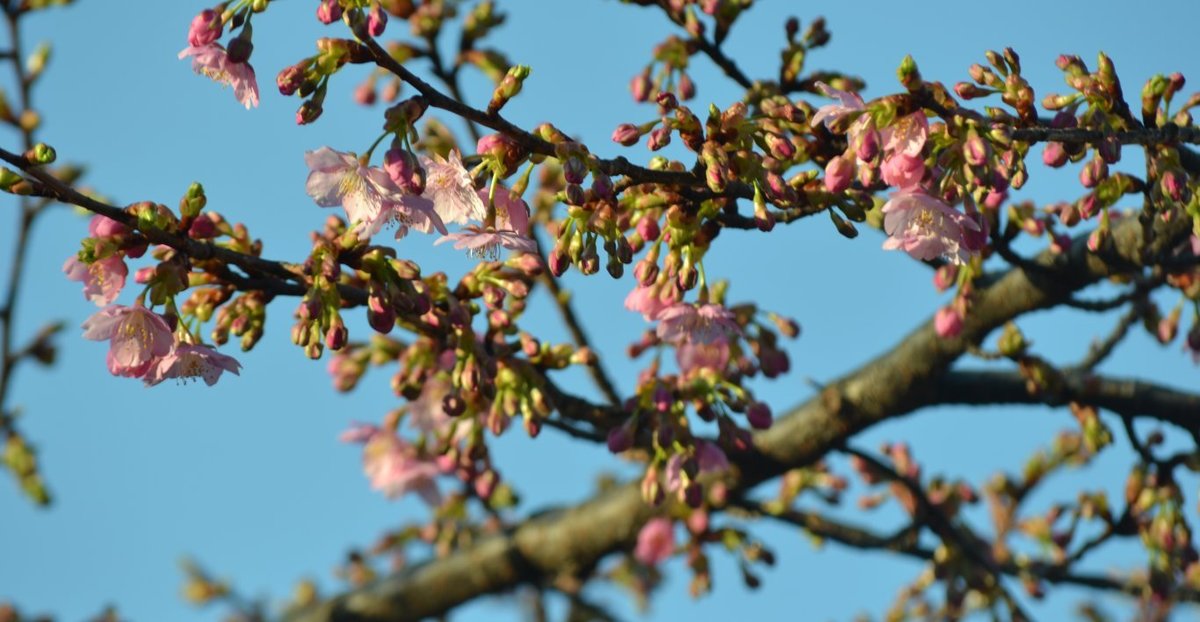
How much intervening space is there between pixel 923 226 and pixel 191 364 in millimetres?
1378

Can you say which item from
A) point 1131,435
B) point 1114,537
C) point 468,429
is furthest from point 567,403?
point 1114,537

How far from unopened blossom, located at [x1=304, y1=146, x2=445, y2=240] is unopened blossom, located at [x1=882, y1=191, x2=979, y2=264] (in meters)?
0.83

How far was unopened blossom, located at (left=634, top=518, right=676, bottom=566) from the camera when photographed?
4.28 meters

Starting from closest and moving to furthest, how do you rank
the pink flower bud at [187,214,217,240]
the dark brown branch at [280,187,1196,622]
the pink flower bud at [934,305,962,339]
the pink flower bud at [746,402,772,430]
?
the pink flower bud at [187,214,217,240] → the pink flower bud at [746,402,772,430] → the dark brown branch at [280,187,1196,622] → the pink flower bud at [934,305,962,339]

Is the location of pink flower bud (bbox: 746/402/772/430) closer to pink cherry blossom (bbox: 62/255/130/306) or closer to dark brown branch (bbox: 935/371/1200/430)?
dark brown branch (bbox: 935/371/1200/430)

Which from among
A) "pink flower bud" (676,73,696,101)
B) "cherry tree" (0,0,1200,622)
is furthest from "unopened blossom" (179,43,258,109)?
"pink flower bud" (676,73,696,101)

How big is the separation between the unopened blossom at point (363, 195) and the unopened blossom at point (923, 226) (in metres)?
0.83

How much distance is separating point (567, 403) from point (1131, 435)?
1750 mm

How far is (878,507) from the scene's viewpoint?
523cm

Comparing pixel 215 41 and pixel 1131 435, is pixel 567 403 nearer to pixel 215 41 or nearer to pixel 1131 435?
pixel 215 41

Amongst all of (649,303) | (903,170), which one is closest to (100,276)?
(649,303)

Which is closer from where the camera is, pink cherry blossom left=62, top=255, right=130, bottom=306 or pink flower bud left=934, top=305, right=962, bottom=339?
Answer: pink cherry blossom left=62, top=255, right=130, bottom=306

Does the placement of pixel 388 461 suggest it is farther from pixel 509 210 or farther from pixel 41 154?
pixel 41 154

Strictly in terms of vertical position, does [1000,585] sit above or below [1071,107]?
below
